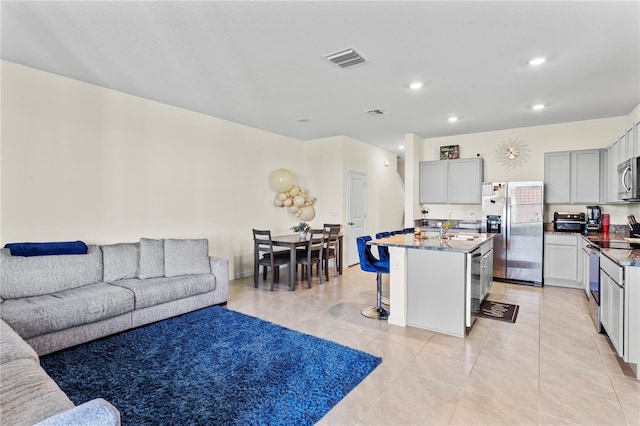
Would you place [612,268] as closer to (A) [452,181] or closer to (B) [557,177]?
(B) [557,177]

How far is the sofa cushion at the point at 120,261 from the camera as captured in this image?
3740 millimetres

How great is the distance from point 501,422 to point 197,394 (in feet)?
6.52

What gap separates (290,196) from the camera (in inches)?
258

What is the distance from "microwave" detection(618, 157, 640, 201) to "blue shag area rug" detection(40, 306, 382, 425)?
355 cm

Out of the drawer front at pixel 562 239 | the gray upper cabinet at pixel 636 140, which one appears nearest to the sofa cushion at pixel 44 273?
the gray upper cabinet at pixel 636 140

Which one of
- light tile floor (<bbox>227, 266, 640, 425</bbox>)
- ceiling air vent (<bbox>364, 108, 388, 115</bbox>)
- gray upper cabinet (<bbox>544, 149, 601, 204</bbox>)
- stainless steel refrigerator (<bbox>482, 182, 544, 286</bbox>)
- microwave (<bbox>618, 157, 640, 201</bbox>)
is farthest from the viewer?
stainless steel refrigerator (<bbox>482, 182, 544, 286</bbox>)

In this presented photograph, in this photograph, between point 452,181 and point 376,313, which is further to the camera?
point 452,181

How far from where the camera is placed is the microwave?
363 cm

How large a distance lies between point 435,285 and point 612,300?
146 centimetres

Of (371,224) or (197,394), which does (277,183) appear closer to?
(371,224)

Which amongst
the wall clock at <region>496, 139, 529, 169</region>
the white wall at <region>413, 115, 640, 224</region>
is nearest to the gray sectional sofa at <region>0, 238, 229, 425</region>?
the white wall at <region>413, 115, 640, 224</region>

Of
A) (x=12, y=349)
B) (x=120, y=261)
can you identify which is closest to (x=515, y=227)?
(x=120, y=261)

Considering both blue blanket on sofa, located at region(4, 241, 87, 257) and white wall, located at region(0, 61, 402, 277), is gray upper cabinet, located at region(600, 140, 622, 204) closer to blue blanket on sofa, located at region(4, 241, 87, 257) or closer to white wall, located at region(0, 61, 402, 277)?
white wall, located at region(0, 61, 402, 277)

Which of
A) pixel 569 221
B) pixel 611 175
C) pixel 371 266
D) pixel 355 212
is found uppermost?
pixel 611 175
